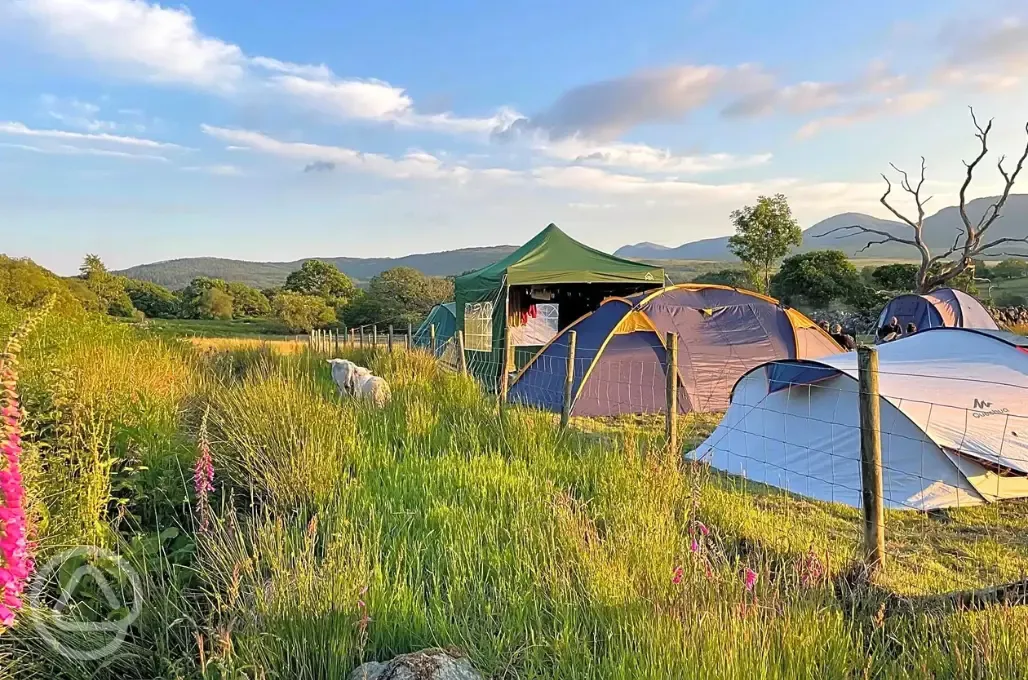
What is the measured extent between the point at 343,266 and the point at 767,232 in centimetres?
11294

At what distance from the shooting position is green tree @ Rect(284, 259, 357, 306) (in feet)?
182

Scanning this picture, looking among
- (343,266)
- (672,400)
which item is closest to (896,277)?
(672,400)

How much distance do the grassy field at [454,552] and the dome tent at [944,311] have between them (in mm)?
11509

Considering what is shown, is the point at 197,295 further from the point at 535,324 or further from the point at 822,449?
the point at 822,449

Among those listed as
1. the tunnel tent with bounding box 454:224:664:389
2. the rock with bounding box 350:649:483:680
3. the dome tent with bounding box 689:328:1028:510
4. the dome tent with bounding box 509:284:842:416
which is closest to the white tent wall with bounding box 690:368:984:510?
the dome tent with bounding box 689:328:1028:510

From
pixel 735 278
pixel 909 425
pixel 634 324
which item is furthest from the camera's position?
pixel 735 278

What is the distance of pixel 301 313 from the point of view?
41906 millimetres

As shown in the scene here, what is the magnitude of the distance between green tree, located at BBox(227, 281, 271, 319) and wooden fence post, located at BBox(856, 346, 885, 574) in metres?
53.1

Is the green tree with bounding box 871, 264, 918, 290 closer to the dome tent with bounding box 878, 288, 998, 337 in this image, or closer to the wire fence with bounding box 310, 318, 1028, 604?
the dome tent with bounding box 878, 288, 998, 337

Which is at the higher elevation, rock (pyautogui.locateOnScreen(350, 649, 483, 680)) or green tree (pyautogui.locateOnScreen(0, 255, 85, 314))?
green tree (pyautogui.locateOnScreen(0, 255, 85, 314))

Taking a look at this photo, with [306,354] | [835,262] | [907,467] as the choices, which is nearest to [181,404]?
[306,354]

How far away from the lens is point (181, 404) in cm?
538

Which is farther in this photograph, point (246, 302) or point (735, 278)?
point (246, 302)
